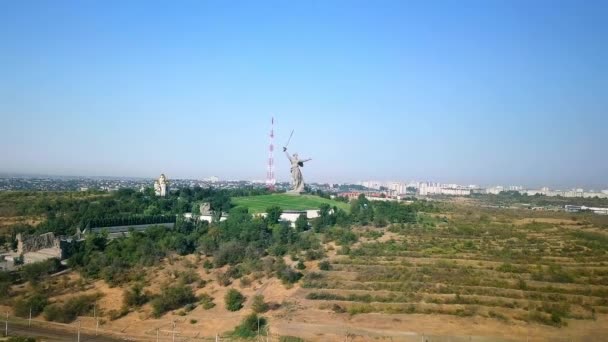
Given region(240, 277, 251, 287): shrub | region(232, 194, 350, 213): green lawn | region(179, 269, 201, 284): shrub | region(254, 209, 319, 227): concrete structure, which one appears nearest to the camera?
region(240, 277, 251, 287): shrub

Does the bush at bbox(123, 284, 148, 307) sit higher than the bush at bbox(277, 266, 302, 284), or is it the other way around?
the bush at bbox(277, 266, 302, 284)

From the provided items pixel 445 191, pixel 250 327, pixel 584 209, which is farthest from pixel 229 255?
pixel 445 191

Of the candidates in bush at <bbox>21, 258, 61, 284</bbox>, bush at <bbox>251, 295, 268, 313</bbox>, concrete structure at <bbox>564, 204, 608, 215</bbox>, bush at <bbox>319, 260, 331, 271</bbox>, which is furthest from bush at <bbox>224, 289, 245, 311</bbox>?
concrete structure at <bbox>564, 204, 608, 215</bbox>

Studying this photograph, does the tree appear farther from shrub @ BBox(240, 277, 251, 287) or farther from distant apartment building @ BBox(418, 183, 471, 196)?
distant apartment building @ BBox(418, 183, 471, 196)

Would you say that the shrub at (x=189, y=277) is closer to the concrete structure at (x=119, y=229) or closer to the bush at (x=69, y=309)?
the bush at (x=69, y=309)

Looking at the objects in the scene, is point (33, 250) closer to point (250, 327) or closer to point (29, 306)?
point (29, 306)
